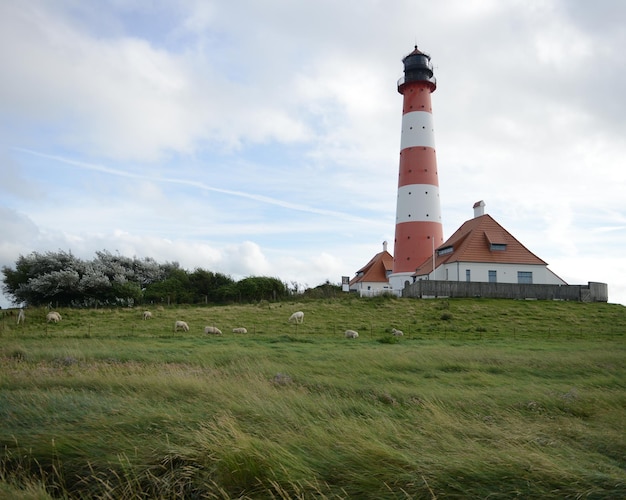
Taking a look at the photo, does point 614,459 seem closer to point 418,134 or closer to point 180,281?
point 418,134

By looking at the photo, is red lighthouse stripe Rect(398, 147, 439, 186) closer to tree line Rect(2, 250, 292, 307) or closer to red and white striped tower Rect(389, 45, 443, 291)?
red and white striped tower Rect(389, 45, 443, 291)

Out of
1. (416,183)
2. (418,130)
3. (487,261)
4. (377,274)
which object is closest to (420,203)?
(416,183)

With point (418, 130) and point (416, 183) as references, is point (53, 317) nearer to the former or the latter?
point (416, 183)

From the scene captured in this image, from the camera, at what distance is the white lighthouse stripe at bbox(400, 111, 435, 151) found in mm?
46375

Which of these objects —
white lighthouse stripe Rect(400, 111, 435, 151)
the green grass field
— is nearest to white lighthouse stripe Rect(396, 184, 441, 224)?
white lighthouse stripe Rect(400, 111, 435, 151)

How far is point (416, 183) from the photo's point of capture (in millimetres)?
45500

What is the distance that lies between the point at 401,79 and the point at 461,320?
96.7ft

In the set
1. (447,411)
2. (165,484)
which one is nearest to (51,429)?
(165,484)

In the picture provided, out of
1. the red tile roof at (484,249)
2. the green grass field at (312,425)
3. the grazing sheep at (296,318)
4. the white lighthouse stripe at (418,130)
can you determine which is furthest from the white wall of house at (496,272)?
the green grass field at (312,425)

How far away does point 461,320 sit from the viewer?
97.1ft

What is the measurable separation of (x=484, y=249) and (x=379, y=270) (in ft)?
62.7

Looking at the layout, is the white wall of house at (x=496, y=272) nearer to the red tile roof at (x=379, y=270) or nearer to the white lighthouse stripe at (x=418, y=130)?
the white lighthouse stripe at (x=418, y=130)

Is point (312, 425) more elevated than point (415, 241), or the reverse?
point (415, 241)

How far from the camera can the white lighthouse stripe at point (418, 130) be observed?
4638cm
